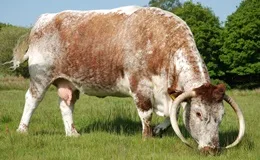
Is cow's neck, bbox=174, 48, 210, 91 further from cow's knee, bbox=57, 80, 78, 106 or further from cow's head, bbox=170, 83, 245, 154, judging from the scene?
cow's knee, bbox=57, 80, 78, 106

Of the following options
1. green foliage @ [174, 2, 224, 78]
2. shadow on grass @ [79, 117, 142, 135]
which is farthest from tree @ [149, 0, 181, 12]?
shadow on grass @ [79, 117, 142, 135]

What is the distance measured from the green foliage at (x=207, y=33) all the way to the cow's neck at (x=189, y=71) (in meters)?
51.8

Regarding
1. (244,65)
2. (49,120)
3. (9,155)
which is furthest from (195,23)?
(9,155)

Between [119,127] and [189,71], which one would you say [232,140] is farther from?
[119,127]

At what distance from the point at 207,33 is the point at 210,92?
5683 centimetres

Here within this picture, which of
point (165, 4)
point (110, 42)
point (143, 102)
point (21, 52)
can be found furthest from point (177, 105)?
point (165, 4)

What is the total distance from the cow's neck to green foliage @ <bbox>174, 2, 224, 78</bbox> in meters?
51.8

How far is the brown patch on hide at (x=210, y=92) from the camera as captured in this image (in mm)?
7258

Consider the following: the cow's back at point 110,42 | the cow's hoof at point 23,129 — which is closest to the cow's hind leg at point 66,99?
the cow's back at point 110,42

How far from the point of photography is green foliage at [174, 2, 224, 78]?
60719mm

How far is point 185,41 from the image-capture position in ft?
27.8

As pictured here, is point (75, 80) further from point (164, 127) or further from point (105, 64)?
point (164, 127)

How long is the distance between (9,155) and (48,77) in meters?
3.33

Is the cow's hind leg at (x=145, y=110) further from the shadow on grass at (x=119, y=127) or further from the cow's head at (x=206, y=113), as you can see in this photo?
the cow's head at (x=206, y=113)
